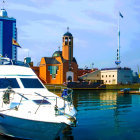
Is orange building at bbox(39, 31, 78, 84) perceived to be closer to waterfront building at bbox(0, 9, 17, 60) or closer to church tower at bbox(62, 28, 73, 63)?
church tower at bbox(62, 28, 73, 63)

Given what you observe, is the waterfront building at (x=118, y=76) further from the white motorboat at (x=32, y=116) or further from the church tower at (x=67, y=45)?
the white motorboat at (x=32, y=116)

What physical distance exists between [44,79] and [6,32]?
25.6m

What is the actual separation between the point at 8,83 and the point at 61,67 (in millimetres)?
64353

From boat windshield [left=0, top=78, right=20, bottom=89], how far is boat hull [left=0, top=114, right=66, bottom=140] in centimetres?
295

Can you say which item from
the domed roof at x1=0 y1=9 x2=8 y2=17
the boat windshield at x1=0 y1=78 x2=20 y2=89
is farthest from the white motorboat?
the domed roof at x1=0 y1=9 x2=8 y2=17

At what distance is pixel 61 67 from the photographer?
A: 78.2 m

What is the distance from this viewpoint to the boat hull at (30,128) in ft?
33.8

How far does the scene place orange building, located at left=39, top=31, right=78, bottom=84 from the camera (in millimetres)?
78125

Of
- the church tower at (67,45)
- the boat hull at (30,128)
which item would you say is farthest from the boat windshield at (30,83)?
the church tower at (67,45)

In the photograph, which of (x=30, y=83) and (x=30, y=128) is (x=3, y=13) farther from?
(x=30, y=128)

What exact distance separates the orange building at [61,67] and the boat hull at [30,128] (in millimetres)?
65787

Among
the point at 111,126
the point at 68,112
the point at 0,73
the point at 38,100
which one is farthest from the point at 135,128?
the point at 0,73

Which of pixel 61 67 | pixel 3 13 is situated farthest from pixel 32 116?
pixel 3 13

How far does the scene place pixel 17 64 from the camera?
16062mm
